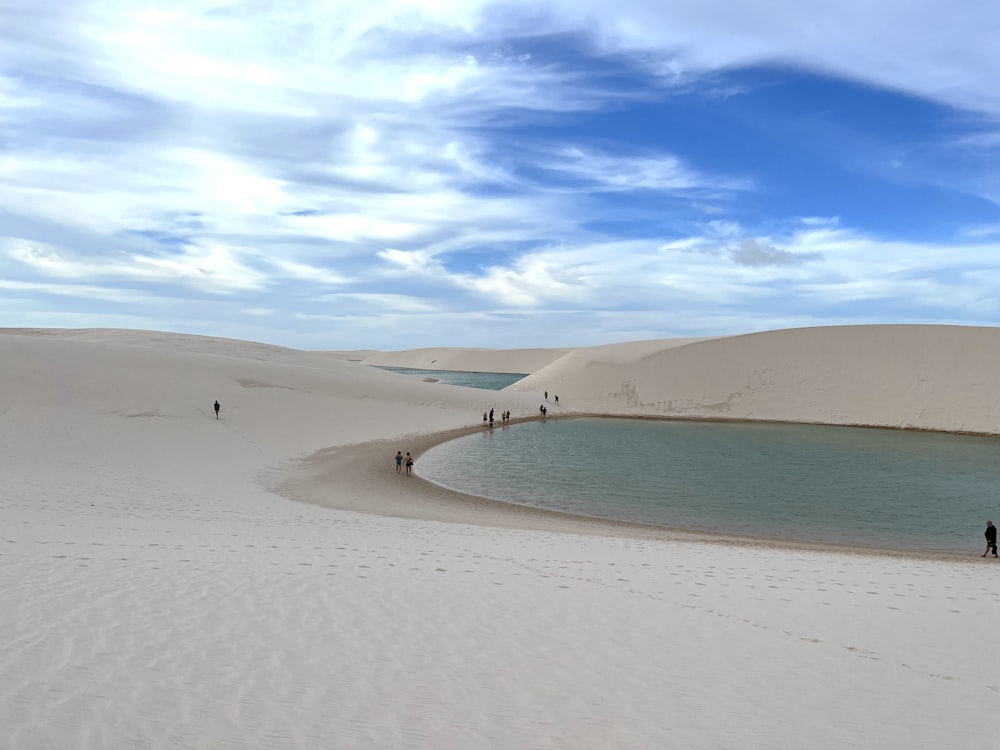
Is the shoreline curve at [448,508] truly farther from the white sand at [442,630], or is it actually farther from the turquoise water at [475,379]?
the turquoise water at [475,379]

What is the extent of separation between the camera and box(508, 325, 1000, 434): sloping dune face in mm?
49531

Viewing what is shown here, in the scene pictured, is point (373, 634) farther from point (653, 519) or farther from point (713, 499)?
point (713, 499)

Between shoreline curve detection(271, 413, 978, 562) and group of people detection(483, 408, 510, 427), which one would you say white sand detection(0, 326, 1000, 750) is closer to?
shoreline curve detection(271, 413, 978, 562)

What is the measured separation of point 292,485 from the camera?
19.7 meters

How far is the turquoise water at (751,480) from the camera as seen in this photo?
1698 cm

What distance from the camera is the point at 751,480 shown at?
23.3 meters

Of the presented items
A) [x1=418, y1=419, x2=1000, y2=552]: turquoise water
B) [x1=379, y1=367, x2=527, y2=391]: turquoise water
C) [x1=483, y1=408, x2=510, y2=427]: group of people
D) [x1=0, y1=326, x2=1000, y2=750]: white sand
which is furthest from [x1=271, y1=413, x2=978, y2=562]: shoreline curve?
[x1=379, y1=367, x2=527, y2=391]: turquoise water

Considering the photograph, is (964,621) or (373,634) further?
(964,621)

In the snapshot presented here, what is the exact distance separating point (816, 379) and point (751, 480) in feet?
119

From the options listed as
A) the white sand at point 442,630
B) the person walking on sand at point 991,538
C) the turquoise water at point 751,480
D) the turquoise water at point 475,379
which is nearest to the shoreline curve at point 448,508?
the white sand at point 442,630

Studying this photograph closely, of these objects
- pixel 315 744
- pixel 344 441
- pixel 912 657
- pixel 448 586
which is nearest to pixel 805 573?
pixel 912 657

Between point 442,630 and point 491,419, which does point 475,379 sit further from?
point 442,630

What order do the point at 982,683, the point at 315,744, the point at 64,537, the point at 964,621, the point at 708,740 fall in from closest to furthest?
the point at 315,744 < the point at 708,740 < the point at 982,683 < the point at 964,621 < the point at 64,537

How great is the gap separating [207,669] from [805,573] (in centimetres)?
867
